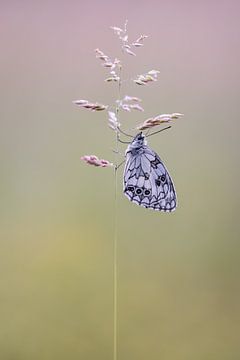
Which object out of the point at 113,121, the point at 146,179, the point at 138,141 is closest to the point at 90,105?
Result: the point at 113,121

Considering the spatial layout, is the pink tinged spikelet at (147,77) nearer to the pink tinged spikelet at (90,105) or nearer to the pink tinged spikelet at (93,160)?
the pink tinged spikelet at (90,105)

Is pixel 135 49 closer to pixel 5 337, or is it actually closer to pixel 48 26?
pixel 48 26

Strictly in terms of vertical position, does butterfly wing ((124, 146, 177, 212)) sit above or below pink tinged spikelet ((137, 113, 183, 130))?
below

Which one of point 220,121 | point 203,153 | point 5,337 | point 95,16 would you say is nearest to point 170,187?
point 203,153

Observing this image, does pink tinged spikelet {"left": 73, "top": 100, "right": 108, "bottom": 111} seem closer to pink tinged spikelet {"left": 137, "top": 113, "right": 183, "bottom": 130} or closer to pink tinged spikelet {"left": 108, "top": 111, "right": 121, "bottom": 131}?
pink tinged spikelet {"left": 108, "top": 111, "right": 121, "bottom": 131}

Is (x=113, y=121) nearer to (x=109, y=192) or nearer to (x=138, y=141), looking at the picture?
(x=138, y=141)

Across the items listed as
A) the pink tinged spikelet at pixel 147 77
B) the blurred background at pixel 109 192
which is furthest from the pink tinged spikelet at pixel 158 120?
the pink tinged spikelet at pixel 147 77

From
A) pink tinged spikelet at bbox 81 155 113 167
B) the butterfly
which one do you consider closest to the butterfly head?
the butterfly
